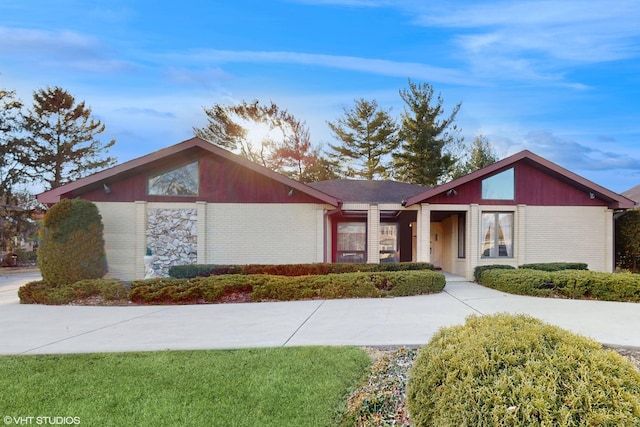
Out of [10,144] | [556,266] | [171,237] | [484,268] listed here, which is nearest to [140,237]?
[171,237]

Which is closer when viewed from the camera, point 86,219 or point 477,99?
point 86,219

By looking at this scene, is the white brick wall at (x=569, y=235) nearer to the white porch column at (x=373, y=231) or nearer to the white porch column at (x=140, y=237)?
the white porch column at (x=373, y=231)

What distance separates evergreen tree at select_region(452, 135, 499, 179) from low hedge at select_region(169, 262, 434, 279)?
21197 millimetres

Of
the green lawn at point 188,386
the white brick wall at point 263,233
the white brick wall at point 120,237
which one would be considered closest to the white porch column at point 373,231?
the white brick wall at point 263,233

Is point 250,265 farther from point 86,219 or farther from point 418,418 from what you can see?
point 418,418

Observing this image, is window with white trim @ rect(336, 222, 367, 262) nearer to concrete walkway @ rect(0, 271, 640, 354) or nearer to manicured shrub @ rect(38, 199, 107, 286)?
concrete walkway @ rect(0, 271, 640, 354)

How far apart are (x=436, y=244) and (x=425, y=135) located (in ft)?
45.7

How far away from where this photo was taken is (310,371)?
3932 millimetres

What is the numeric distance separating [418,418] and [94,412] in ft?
9.12

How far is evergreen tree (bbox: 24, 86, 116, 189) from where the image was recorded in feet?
87.4

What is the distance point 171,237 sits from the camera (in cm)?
1248

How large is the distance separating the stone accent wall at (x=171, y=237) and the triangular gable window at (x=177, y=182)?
0.64 meters

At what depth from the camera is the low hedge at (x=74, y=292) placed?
29.6ft

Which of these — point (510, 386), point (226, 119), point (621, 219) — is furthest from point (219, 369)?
point (226, 119)
